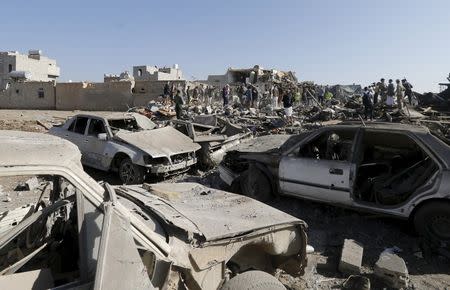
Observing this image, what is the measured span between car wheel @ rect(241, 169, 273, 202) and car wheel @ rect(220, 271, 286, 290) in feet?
12.0

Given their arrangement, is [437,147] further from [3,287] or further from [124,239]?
[3,287]

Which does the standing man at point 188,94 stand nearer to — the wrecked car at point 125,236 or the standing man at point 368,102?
the standing man at point 368,102

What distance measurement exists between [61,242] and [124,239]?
2.90ft

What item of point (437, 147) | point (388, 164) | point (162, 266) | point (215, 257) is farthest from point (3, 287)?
point (388, 164)

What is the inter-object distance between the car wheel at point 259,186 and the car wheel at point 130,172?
8.07 feet

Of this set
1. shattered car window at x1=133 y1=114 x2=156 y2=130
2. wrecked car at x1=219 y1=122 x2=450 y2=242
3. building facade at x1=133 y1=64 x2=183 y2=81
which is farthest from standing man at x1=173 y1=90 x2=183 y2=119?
building facade at x1=133 y1=64 x2=183 y2=81

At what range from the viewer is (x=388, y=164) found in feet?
21.5

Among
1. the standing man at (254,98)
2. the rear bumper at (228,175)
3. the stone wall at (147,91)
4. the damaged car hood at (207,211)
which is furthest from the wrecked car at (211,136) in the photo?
the stone wall at (147,91)

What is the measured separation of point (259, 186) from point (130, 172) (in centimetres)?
297

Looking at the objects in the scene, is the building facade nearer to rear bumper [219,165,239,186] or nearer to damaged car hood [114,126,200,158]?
damaged car hood [114,126,200,158]

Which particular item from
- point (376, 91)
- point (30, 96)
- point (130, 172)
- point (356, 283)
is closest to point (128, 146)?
point (130, 172)

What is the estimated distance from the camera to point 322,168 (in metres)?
6.20

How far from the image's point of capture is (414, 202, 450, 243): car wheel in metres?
5.25

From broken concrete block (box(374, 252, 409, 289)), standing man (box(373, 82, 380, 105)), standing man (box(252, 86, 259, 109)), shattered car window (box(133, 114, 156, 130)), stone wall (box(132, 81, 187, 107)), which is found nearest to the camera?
broken concrete block (box(374, 252, 409, 289))
